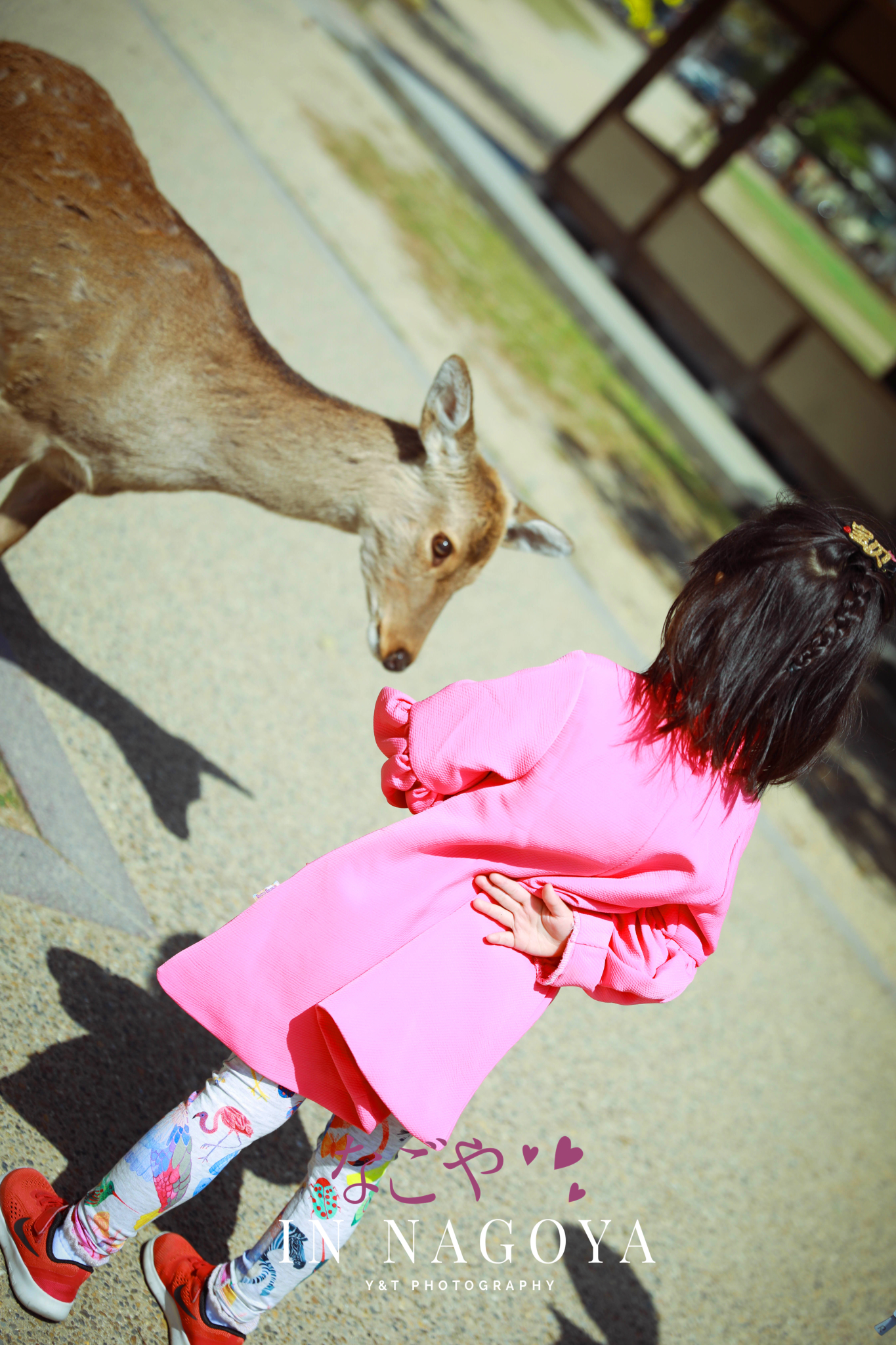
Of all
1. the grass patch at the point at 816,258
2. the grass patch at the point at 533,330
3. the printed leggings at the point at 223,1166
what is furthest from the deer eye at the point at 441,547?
the grass patch at the point at 816,258

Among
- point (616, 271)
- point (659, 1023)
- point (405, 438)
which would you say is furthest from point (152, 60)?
point (616, 271)

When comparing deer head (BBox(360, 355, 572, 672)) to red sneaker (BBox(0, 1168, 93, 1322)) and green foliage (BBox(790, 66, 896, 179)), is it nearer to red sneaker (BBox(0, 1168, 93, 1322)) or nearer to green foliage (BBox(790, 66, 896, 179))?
red sneaker (BBox(0, 1168, 93, 1322))

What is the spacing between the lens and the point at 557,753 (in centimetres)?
202

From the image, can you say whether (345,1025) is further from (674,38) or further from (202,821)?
(674,38)

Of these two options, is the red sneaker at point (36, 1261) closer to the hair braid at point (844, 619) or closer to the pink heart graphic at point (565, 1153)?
the pink heart graphic at point (565, 1153)

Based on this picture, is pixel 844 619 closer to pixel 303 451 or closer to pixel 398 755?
pixel 398 755

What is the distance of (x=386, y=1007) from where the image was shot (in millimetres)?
1950

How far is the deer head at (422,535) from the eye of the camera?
10.6 feet

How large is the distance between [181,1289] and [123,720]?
206cm

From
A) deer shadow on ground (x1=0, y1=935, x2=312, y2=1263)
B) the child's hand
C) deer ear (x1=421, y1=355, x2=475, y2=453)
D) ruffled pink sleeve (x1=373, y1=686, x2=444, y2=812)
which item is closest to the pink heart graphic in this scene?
deer shadow on ground (x1=0, y1=935, x2=312, y2=1263)

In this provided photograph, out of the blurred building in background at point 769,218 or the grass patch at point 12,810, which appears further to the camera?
the blurred building in background at point 769,218

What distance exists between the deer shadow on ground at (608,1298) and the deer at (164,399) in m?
2.18

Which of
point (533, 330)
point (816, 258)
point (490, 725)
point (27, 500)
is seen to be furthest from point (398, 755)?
point (816, 258)

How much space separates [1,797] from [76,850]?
11.6 inches
